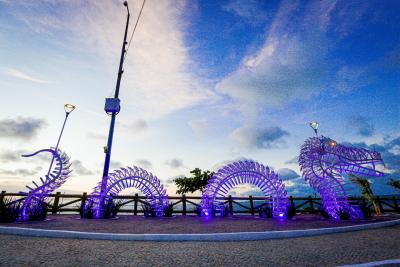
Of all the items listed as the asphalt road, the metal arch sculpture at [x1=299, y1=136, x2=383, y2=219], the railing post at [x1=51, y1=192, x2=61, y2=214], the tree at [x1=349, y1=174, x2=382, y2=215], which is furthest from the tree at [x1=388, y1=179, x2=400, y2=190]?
the railing post at [x1=51, y1=192, x2=61, y2=214]

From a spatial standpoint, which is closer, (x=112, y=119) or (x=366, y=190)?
(x=112, y=119)

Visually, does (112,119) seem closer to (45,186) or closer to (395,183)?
(45,186)

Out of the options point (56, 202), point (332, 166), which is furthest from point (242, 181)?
point (56, 202)

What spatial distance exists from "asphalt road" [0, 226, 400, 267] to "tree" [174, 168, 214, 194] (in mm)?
18921

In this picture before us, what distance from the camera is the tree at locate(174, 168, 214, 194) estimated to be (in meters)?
25.4

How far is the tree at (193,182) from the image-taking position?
2538cm

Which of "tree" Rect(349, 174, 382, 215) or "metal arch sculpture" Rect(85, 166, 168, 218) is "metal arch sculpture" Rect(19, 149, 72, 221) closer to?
"metal arch sculpture" Rect(85, 166, 168, 218)

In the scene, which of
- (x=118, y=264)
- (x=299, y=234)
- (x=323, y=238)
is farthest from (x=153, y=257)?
(x=323, y=238)

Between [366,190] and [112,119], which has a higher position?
[112,119]

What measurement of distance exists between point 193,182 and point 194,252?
20.4 m

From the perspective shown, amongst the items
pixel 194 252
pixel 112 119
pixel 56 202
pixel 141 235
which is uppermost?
pixel 112 119

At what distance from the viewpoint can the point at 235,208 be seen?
16.3 m

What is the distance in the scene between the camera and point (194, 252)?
5297mm

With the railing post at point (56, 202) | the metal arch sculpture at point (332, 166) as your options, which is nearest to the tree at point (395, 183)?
the metal arch sculpture at point (332, 166)
